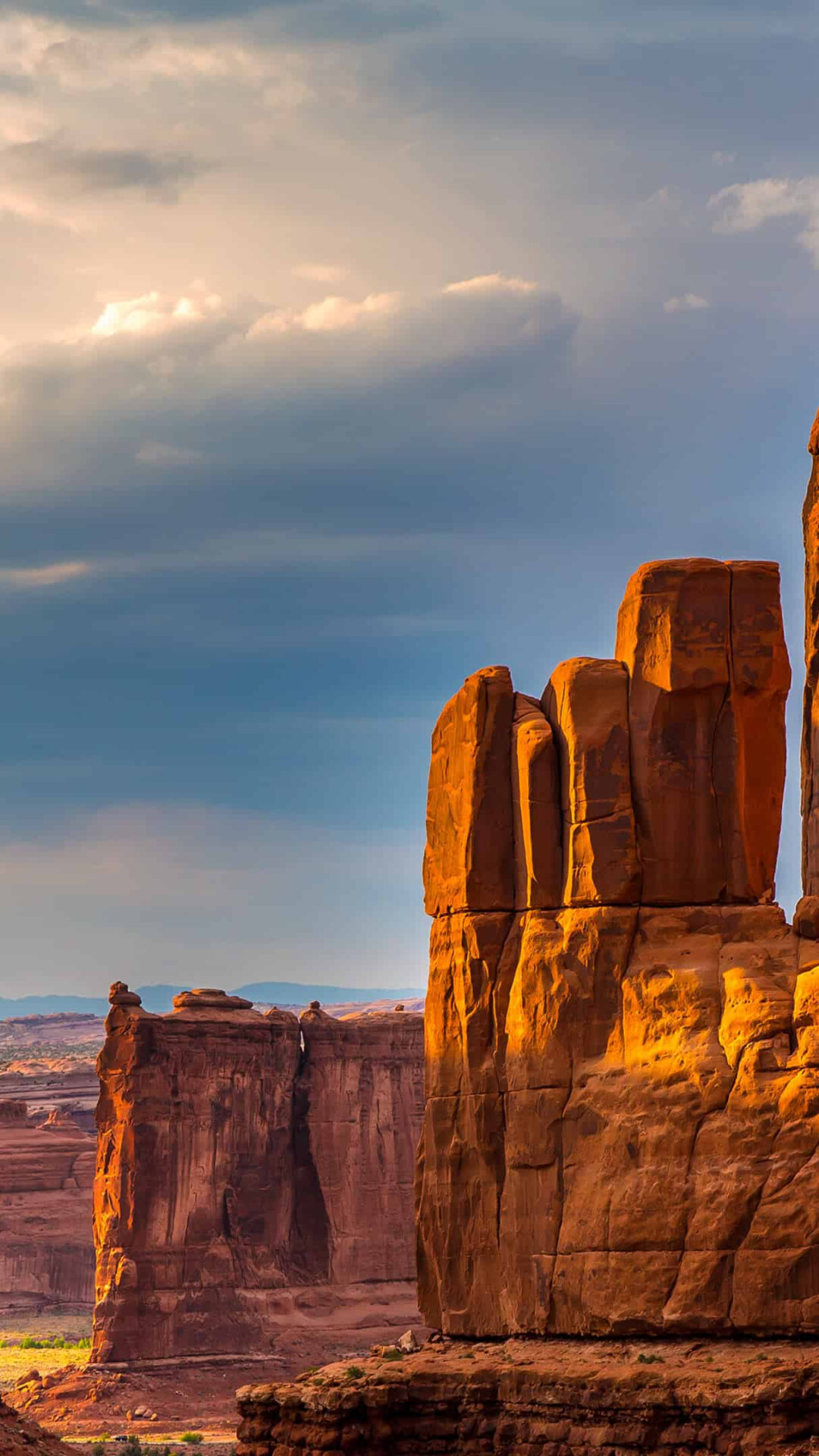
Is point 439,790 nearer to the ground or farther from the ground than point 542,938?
farther from the ground

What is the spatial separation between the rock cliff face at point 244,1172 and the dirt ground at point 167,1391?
921 millimetres

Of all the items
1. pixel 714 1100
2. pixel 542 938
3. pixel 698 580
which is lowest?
pixel 714 1100

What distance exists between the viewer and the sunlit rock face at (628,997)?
30516 mm

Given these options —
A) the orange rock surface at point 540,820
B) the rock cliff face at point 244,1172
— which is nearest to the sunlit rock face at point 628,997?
the orange rock surface at point 540,820

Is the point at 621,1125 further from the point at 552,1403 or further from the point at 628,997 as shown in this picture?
the point at 552,1403

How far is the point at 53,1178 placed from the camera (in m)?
107

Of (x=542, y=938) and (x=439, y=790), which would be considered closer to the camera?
(x=542, y=938)

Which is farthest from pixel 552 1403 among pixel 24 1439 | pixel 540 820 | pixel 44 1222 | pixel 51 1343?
pixel 44 1222

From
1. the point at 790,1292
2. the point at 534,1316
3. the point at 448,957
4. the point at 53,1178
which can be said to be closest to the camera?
the point at 790,1292

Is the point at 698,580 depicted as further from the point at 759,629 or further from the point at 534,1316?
the point at 534,1316

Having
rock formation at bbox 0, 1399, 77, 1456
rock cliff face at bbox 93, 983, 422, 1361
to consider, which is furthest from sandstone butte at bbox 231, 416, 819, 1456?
rock cliff face at bbox 93, 983, 422, 1361

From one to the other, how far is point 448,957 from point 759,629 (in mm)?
6598

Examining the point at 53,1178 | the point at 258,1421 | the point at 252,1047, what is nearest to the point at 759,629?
the point at 258,1421

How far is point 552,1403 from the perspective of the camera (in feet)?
100
